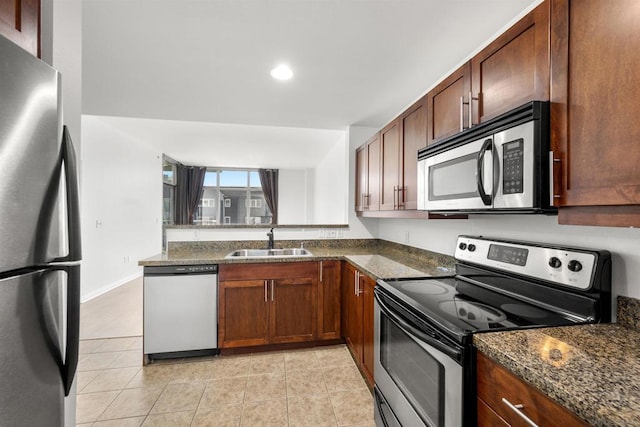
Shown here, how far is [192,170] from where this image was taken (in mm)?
7715

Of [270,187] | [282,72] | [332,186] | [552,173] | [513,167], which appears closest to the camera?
[552,173]

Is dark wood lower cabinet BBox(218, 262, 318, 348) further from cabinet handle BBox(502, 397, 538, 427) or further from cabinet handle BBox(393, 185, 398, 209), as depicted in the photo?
cabinet handle BBox(502, 397, 538, 427)

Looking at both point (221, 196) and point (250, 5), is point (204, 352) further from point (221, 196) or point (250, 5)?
point (221, 196)

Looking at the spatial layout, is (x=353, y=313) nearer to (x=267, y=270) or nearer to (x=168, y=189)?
(x=267, y=270)

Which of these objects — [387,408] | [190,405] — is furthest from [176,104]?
[387,408]

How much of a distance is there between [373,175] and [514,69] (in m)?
1.66

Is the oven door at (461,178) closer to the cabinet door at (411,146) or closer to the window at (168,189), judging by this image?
the cabinet door at (411,146)

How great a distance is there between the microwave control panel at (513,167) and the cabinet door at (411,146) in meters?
0.78

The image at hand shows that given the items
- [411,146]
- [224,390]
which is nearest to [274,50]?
[411,146]

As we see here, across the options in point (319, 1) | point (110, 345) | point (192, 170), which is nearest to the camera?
point (319, 1)

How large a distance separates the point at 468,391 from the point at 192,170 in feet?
26.5

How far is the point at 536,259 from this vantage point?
122cm

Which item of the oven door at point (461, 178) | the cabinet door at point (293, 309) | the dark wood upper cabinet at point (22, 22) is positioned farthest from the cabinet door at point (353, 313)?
the dark wood upper cabinet at point (22, 22)

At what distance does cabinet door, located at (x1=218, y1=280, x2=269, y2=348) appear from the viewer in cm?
243
